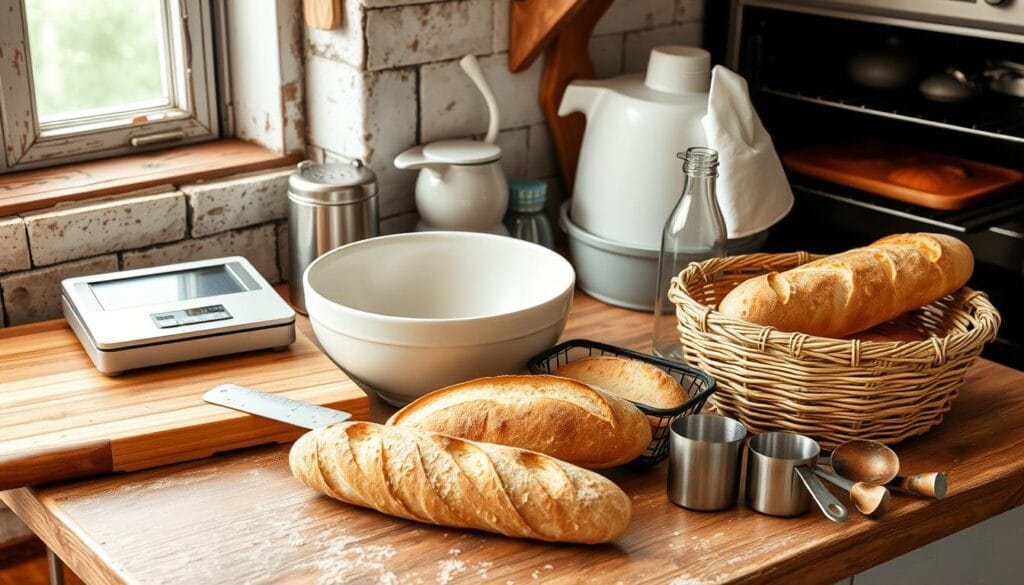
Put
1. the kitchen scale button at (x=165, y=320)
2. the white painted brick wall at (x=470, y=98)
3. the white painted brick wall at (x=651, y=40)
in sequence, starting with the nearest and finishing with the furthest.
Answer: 1. the kitchen scale button at (x=165, y=320)
2. the white painted brick wall at (x=470, y=98)
3. the white painted brick wall at (x=651, y=40)

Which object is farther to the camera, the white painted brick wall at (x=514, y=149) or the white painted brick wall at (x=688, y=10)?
the white painted brick wall at (x=688, y=10)

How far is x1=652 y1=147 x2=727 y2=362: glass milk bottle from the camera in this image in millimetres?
1636

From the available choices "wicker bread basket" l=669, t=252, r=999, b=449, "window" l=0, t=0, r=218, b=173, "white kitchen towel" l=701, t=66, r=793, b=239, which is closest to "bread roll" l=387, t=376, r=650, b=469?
"wicker bread basket" l=669, t=252, r=999, b=449

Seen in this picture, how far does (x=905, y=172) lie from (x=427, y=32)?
0.77m

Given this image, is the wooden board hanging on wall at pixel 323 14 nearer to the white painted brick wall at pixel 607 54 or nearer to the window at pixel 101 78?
the window at pixel 101 78

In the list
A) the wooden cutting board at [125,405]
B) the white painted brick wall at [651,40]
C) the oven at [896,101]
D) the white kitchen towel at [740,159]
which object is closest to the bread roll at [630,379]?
the wooden cutting board at [125,405]

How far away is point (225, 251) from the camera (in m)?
1.87

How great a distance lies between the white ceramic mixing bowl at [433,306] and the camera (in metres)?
1.42

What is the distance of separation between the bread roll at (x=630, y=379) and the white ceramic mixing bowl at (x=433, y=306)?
67mm

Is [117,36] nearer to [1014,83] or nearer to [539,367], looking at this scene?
[539,367]

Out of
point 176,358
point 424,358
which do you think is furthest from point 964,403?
point 176,358

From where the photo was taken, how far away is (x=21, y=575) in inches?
72.4

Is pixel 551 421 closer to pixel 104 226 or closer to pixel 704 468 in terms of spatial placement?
pixel 704 468

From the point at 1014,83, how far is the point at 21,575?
66.5 inches
